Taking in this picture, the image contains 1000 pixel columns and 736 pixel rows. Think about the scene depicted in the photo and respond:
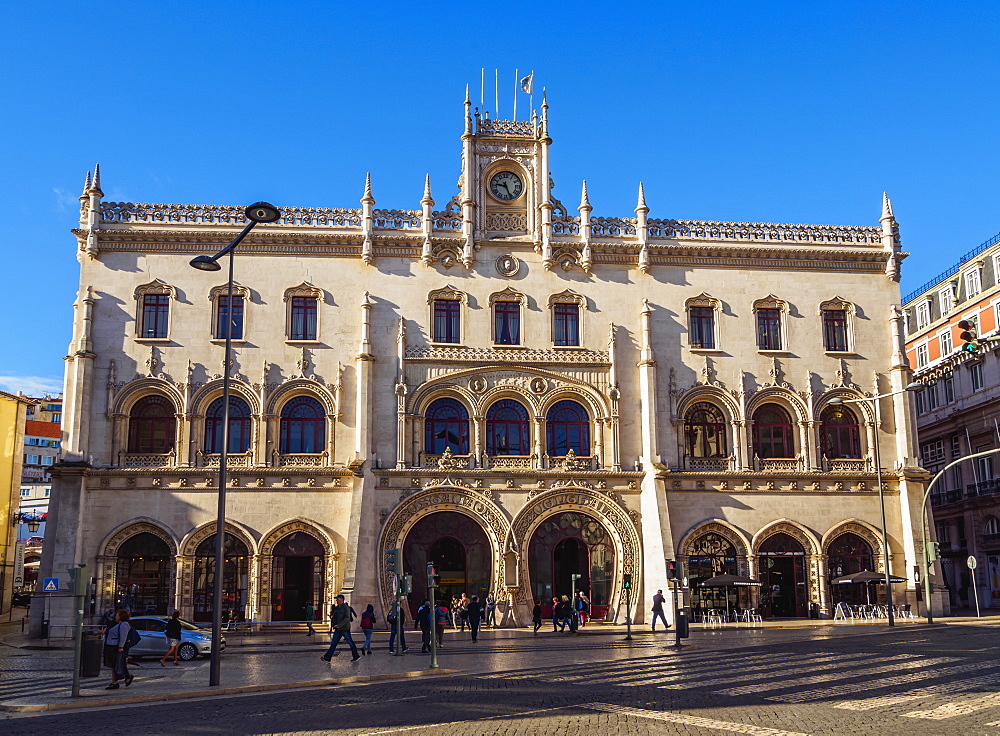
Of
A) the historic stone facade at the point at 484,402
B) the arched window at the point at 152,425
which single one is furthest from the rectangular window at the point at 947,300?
the arched window at the point at 152,425

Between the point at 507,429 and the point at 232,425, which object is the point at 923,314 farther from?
the point at 232,425

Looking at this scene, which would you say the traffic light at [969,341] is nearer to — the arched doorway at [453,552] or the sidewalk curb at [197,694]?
the sidewalk curb at [197,694]

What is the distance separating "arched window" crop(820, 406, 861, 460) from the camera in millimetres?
44250

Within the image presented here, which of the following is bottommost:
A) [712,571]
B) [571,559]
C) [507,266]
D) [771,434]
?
[712,571]

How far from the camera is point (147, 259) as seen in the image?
42.8 metres

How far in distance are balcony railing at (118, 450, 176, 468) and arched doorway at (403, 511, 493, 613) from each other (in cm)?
1032

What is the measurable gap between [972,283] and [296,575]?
41612 mm

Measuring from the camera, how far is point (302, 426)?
4209 cm

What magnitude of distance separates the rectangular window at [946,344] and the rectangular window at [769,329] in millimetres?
20026

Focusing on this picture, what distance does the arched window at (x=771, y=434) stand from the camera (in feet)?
Answer: 144

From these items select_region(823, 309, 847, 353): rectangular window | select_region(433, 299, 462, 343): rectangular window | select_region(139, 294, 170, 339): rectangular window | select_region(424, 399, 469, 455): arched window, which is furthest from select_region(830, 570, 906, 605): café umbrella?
select_region(139, 294, 170, 339): rectangular window

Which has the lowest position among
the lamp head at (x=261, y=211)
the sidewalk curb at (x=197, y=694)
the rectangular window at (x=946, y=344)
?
the sidewalk curb at (x=197, y=694)

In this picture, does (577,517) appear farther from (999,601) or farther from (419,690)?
(999,601)

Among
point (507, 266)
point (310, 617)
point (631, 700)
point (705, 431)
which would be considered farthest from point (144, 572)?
point (631, 700)
